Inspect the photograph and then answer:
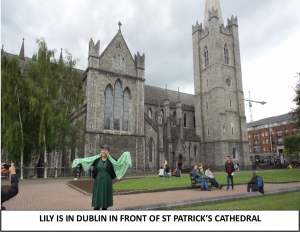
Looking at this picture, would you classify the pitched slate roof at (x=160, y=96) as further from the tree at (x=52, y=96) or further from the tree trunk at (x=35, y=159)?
the tree trunk at (x=35, y=159)

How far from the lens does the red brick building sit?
75875mm

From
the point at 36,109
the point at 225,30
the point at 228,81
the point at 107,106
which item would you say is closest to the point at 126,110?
the point at 107,106

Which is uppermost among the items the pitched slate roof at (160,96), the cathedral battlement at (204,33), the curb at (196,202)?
the cathedral battlement at (204,33)

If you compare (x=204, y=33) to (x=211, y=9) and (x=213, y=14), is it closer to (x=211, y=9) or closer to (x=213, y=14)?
(x=213, y=14)

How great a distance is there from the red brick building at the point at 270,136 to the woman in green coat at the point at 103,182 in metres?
76.7

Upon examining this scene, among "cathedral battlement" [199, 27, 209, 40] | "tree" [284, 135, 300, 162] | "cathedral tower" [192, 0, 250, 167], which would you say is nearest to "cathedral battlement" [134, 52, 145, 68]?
"cathedral tower" [192, 0, 250, 167]

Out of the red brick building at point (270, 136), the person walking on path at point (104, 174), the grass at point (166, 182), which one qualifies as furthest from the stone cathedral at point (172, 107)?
the red brick building at point (270, 136)

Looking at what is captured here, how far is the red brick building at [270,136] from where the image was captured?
249ft

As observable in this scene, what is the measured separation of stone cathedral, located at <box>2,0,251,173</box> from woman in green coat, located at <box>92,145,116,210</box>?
2442 centimetres

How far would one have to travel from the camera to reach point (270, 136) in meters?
80.2

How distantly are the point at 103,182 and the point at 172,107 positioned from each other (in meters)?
42.5

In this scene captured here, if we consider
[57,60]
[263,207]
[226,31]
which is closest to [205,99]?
[226,31]

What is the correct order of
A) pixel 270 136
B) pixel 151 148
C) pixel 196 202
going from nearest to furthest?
pixel 196 202 → pixel 151 148 → pixel 270 136

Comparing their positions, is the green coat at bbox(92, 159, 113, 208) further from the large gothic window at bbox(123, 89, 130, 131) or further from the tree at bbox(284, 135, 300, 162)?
the tree at bbox(284, 135, 300, 162)
